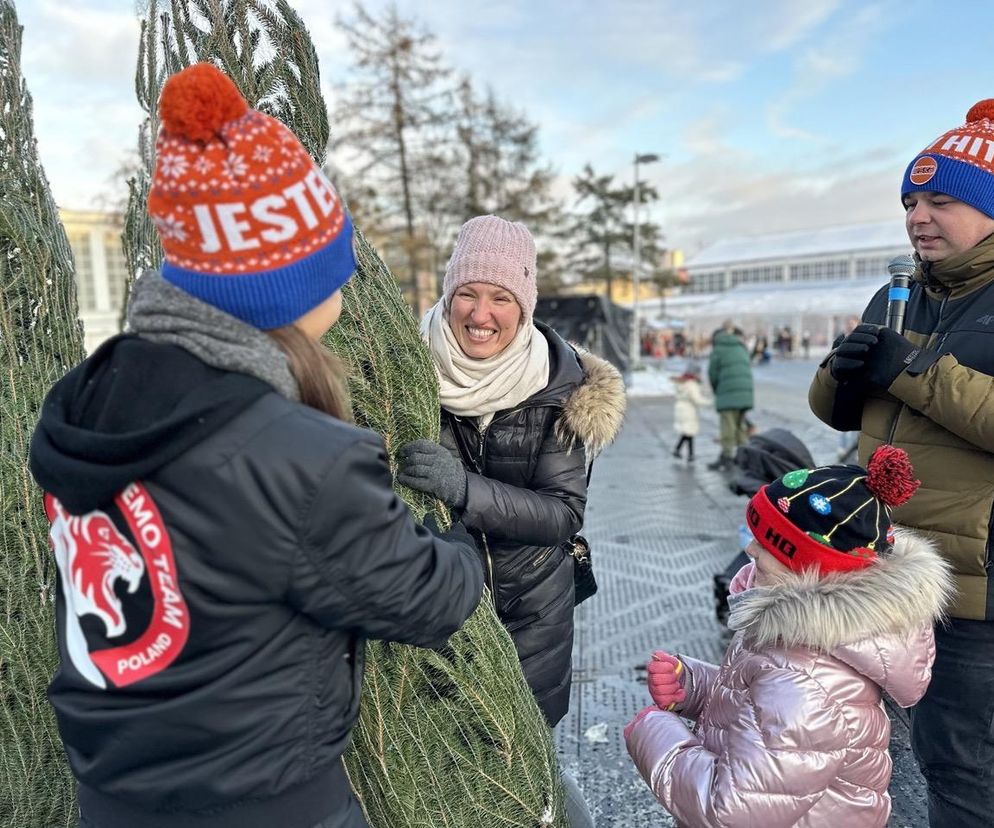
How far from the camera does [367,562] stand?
100cm

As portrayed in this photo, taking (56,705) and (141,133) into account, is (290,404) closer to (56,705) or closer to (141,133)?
(56,705)

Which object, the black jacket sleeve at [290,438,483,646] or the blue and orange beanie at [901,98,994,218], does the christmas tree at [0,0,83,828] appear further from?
the blue and orange beanie at [901,98,994,218]

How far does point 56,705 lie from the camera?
111 centimetres

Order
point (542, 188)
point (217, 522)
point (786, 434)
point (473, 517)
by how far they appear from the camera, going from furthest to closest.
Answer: point (542, 188)
point (786, 434)
point (473, 517)
point (217, 522)

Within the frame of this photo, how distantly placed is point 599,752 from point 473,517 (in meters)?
1.94

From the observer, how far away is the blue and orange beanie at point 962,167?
196 cm

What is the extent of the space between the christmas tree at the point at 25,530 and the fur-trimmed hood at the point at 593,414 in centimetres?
140

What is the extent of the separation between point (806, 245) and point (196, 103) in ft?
204

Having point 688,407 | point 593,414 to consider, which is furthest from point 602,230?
point 593,414

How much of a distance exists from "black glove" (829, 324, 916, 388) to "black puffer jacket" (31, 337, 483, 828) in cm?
147

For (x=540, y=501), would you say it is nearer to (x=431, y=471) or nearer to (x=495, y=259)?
(x=431, y=471)

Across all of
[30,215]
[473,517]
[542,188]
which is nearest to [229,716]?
[473,517]

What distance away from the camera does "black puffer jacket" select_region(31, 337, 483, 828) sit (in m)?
0.95

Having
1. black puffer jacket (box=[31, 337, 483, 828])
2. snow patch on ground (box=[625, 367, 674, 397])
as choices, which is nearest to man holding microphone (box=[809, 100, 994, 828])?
black puffer jacket (box=[31, 337, 483, 828])
